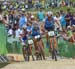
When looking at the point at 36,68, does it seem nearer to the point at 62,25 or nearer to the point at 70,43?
the point at 70,43

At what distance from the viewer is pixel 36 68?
9156 millimetres

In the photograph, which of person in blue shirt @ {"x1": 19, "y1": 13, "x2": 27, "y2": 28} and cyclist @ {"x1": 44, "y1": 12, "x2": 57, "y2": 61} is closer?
cyclist @ {"x1": 44, "y1": 12, "x2": 57, "y2": 61}

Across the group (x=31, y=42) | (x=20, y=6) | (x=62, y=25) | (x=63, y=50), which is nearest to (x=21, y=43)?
(x=31, y=42)

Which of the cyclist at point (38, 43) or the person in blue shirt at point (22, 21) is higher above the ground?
the person in blue shirt at point (22, 21)

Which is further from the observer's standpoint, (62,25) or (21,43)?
(62,25)

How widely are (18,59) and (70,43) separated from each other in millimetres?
1904

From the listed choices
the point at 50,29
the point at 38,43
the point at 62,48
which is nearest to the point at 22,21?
the point at 50,29

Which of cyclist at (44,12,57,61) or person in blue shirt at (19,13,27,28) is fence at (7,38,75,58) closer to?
cyclist at (44,12,57,61)

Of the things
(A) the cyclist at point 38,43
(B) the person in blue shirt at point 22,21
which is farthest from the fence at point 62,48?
(B) the person in blue shirt at point 22,21

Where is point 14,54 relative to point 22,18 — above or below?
below

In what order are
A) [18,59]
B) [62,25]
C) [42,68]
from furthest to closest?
[62,25]
[18,59]
[42,68]

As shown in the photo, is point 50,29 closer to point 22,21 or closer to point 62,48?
point 62,48

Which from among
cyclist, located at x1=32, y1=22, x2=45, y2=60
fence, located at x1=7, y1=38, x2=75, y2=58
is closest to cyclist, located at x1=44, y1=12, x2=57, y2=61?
fence, located at x1=7, y1=38, x2=75, y2=58

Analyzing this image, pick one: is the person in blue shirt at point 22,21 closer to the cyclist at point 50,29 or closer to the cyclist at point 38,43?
the cyclist at point 50,29
